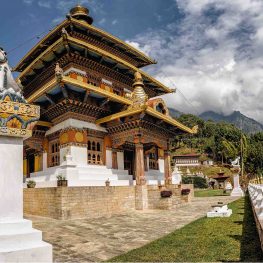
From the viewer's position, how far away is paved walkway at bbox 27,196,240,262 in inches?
245

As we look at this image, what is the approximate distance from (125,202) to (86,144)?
143 inches

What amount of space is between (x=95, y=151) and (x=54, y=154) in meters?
2.36

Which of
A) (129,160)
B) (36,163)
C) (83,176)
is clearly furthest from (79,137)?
(129,160)

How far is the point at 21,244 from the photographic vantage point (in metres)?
3.61

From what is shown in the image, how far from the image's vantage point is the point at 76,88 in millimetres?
14805

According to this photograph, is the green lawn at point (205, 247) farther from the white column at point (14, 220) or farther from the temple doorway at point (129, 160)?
the temple doorway at point (129, 160)

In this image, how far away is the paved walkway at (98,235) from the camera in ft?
20.4

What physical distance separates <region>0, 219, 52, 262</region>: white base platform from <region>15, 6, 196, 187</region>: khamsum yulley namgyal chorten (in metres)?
10.4

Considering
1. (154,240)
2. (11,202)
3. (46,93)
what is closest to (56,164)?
(46,93)

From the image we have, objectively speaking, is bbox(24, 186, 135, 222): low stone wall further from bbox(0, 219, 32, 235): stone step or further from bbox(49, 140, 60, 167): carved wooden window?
bbox(0, 219, 32, 235): stone step

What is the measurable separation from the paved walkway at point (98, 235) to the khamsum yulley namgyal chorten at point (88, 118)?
4145mm

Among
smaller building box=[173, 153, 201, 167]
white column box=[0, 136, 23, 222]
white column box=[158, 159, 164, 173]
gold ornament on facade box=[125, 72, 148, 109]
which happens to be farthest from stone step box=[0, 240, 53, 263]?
smaller building box=[173, 153, 201, 167]

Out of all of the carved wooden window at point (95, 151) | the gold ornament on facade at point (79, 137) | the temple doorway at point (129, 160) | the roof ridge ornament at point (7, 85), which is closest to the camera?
the roof ridge ornament at point (7, 85)

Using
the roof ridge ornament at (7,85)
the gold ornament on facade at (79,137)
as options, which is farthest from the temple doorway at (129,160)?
the roof ridge ornament at (7,85)
